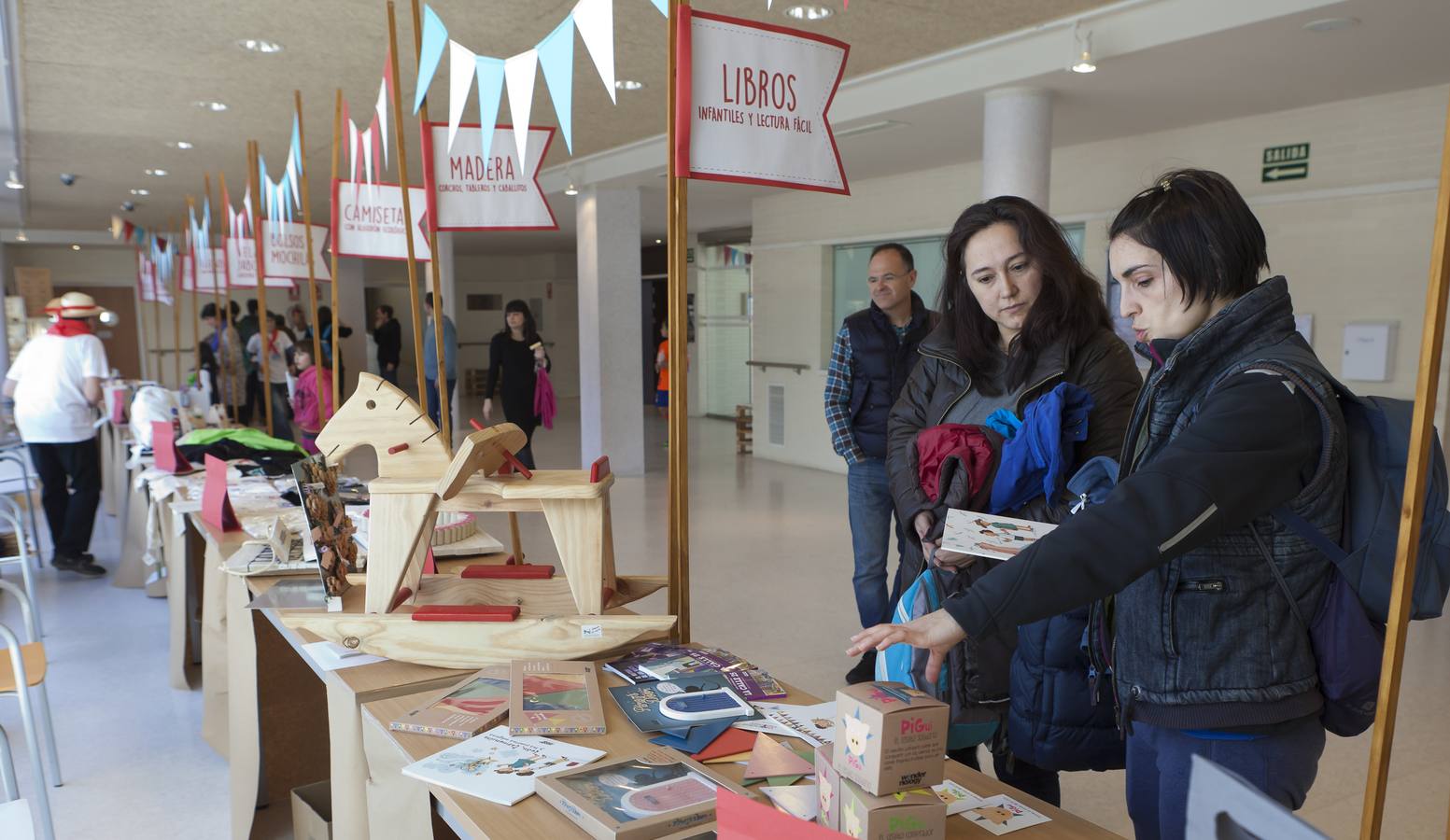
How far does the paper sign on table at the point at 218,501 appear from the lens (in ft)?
9.94

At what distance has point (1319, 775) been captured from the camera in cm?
287

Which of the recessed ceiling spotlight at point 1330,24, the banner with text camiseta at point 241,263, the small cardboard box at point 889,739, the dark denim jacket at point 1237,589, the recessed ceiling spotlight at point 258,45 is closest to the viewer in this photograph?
the small cardboard box at point 889,739

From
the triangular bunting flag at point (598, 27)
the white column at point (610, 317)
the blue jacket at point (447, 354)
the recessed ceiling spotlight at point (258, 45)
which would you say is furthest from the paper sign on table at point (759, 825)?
the white column at point (610, 317)

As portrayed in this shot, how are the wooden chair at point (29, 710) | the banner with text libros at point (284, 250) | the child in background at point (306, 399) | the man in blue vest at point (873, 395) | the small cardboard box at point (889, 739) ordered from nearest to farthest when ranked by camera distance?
the small cardboard box at point (889, 739), the wooden chair at point (29, 710), the man in blue vest at point (873, 395), the banner with text libros at point (284, 250), the child in background at point (306, 399)

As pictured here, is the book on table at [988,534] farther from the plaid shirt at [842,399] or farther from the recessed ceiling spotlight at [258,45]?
the recessed ceiling spotlight at [258,45]

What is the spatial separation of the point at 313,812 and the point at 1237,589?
206cm

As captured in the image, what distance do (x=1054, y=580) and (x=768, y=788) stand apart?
0.49 m

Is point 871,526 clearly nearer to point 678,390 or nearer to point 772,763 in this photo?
point 678,390

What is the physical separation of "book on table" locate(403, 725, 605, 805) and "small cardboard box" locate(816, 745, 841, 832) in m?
0.39

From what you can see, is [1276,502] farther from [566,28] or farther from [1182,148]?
[1182,148]

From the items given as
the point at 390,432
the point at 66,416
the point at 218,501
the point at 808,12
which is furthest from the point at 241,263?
the point at 390,432

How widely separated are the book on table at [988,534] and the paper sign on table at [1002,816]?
34 cm

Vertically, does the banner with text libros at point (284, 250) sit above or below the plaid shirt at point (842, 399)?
above

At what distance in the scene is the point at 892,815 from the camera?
106 centimetres
